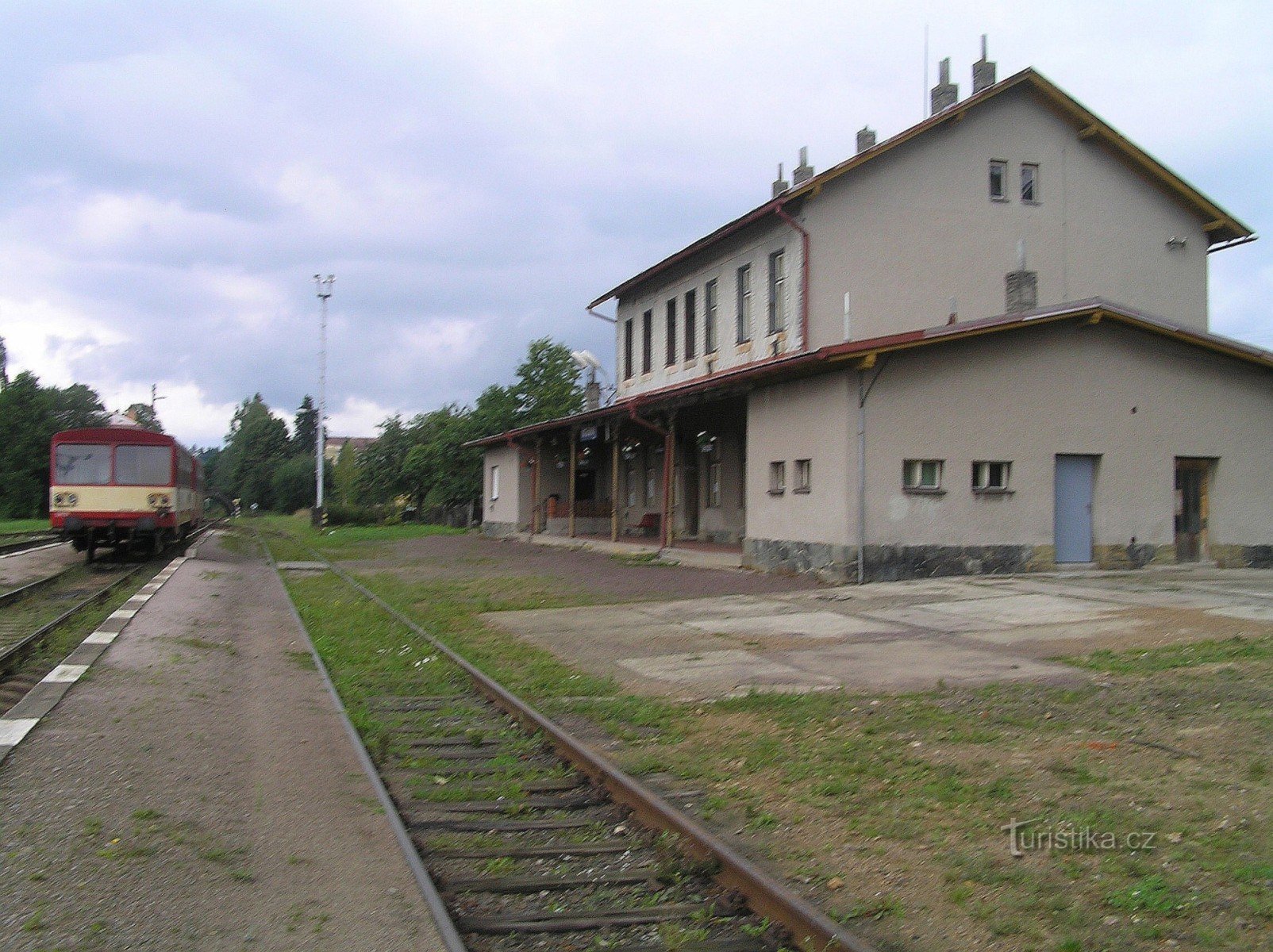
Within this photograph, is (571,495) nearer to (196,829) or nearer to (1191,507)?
(1191,507)

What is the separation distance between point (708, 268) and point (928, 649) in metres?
17.8

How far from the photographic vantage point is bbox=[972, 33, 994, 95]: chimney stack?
955 inches

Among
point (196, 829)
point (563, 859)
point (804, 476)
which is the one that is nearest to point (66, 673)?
point (196, 829)

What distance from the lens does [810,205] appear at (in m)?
22.2

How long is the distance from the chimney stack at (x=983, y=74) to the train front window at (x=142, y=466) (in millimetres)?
20696

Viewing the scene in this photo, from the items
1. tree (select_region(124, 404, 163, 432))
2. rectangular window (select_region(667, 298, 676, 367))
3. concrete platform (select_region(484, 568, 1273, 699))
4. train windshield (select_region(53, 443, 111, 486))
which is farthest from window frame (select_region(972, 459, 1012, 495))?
tree (select_region(124, 404, 163, 432))

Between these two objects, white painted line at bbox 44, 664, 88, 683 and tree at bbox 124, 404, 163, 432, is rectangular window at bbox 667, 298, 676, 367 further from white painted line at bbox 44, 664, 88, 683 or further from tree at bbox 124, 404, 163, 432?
tree at bbox 124, 404, 163, 432

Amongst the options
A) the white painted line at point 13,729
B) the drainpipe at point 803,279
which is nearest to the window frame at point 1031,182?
the drainpipe at point 803,279

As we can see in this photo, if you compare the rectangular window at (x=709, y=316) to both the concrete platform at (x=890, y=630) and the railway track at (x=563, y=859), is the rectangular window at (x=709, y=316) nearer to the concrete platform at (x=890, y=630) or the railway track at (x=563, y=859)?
the concrete platform at (x=890, y=630)

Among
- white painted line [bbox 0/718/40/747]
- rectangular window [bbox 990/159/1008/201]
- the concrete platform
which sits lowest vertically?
white painted line [bbox 0/718/40/747]

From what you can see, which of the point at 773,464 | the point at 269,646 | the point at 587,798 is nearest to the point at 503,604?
the point at 269,646

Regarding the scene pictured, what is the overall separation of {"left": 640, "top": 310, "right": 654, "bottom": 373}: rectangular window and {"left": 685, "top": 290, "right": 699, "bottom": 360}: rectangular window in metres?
2.76

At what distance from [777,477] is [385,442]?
44258mm

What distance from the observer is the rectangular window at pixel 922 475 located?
17.7 metres
